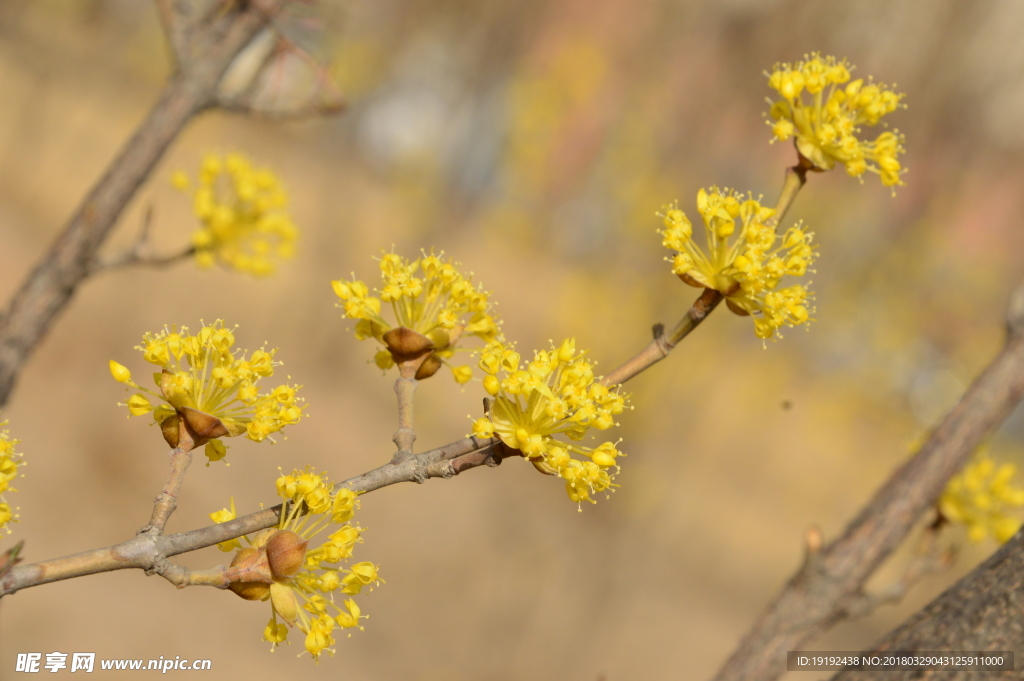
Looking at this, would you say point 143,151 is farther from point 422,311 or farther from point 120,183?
point 422,311

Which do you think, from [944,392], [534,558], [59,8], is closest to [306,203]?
[59,8]

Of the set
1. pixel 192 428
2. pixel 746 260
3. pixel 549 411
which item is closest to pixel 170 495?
pixel 192 428

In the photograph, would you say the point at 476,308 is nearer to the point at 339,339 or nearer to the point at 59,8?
the point at 339,339

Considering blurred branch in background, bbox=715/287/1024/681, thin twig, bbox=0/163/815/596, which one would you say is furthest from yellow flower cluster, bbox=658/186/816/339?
blurred branch in background, bbox=715/287/1024/681

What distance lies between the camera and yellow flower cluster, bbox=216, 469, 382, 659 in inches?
33.6

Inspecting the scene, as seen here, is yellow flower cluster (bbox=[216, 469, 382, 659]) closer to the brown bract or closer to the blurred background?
the brown bract

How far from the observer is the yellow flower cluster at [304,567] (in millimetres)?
854

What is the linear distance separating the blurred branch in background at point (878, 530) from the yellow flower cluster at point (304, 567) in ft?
2.44

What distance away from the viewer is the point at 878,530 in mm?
1305

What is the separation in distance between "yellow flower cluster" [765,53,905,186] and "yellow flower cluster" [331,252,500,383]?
487mm

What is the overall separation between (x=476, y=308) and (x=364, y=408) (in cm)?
693

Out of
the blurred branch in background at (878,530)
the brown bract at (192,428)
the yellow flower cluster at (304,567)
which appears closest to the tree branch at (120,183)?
the brown bract at (192,428)

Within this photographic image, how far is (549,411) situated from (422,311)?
278 millimetres

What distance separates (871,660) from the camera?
973 mm
